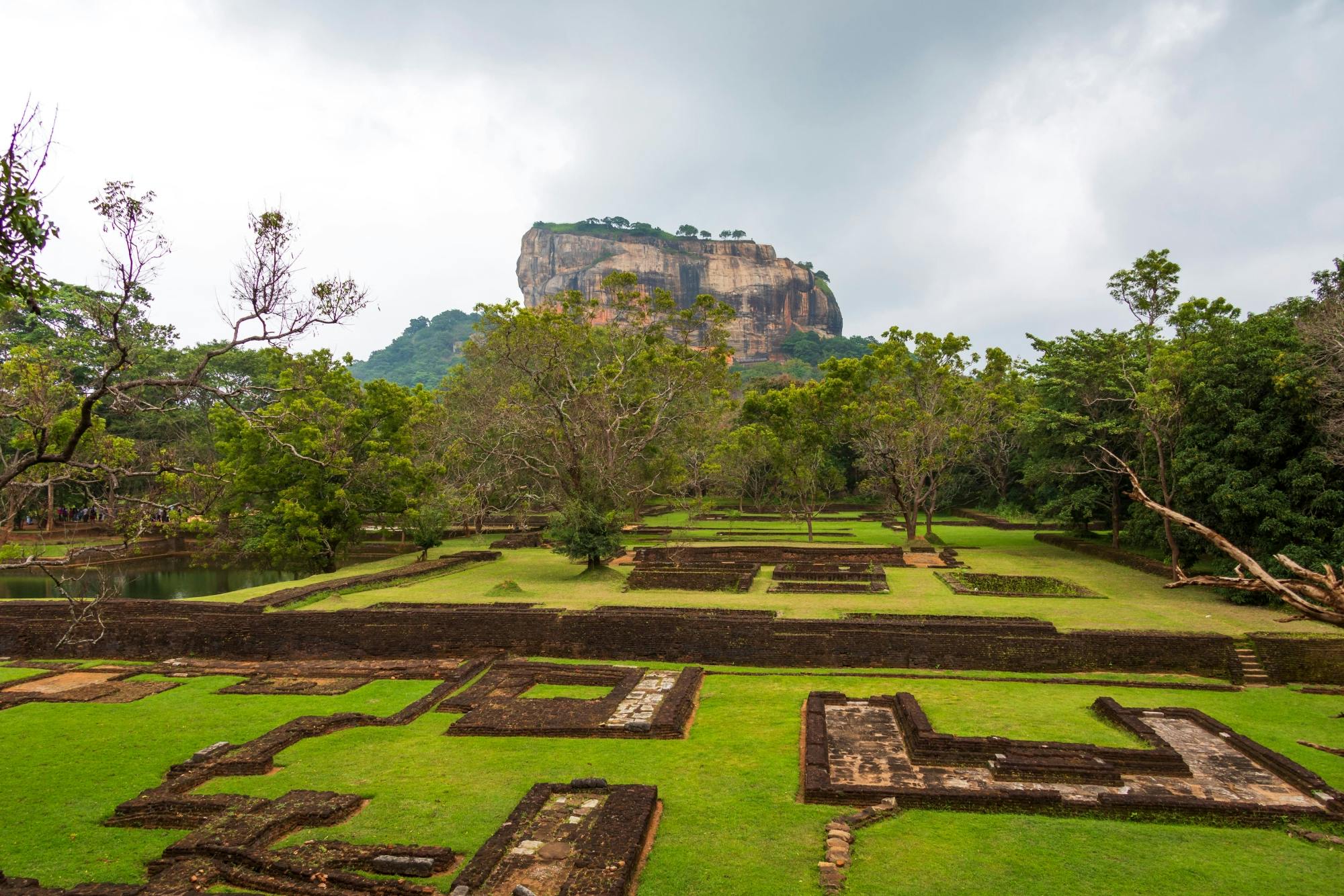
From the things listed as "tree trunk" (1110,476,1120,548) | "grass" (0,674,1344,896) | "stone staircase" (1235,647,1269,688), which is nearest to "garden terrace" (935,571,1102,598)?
"stone staircase" (1235,647,1269,688)

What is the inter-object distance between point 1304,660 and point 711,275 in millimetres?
108325

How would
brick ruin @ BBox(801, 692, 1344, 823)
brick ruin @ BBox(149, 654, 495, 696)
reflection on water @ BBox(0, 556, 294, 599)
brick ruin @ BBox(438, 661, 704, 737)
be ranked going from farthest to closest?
1. reflection on water @ BBox(0, 556, 294, 599)
2. brick ruin @ BBox(149, 654, 495, 696)
3. brick ruin @ BBox(438, 661, 704, 737)
4. brick ruin @ BBox(801, 692, 1344, 823)

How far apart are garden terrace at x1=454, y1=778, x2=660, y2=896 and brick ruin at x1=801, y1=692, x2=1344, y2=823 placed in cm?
186

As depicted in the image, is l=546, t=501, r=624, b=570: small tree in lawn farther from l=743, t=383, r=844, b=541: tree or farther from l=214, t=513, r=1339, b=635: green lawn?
l=743, t=383, r=844, b=541: tree

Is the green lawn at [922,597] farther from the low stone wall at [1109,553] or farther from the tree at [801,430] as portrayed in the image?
the tree at [801,430]

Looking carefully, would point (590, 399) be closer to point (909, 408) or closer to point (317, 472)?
point (317, 472)

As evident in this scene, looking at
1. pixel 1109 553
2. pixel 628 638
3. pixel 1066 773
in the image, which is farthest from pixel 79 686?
pixel 1109 553

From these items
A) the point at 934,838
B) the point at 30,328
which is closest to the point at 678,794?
the point at 934,838

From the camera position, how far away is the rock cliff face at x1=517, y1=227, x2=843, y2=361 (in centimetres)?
11462

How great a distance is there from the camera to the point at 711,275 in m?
116

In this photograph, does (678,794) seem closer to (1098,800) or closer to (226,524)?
(1098,800)

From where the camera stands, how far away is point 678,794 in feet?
24.5

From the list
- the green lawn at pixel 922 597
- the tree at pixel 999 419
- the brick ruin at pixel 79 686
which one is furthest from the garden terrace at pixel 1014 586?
the brick ruin at pixel 79 686

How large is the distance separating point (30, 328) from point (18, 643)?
93.6 feet
